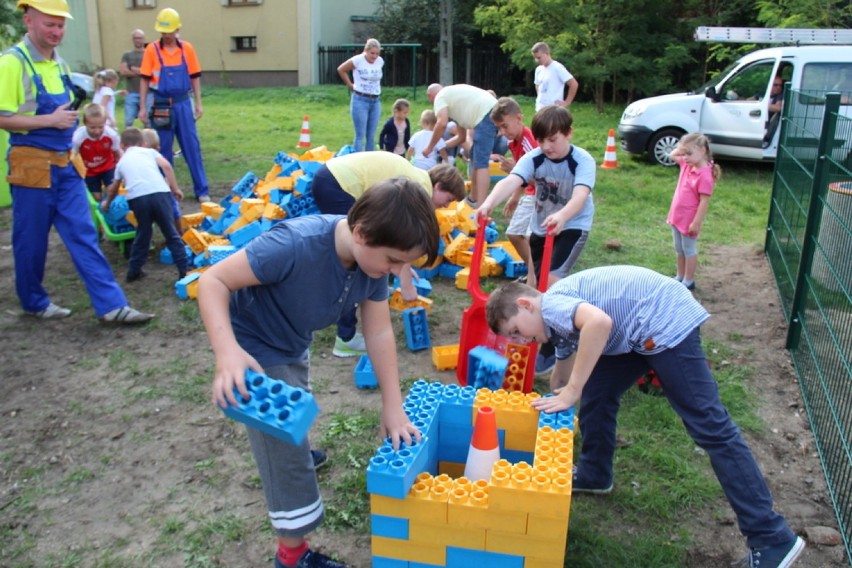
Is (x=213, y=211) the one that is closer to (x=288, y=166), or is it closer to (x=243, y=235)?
(x=288, y=166)

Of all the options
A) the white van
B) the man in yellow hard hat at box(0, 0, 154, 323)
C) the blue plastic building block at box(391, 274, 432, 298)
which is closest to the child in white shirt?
the blue plastic building block at box(391, 274, 432, 298)

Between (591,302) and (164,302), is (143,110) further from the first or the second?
(591,302)

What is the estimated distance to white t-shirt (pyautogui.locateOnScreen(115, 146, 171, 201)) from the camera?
236 inches

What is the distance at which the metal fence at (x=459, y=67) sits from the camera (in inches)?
998

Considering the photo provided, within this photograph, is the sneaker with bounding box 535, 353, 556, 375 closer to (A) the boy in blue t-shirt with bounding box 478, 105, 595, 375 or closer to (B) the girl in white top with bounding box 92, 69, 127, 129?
(A) the boy in blue t-shirt with bounding box 478, 105, 595, 375

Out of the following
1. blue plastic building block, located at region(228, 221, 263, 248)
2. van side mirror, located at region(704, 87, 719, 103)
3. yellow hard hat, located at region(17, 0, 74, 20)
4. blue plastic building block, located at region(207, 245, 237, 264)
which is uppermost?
yellow hard hat, located at region(17, 0, 74, 20)

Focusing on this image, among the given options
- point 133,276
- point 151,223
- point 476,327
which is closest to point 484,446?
point 476,327

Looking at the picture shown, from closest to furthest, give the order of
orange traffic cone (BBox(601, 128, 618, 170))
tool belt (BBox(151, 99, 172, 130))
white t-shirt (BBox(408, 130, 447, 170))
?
tool belt (BBox(151, 99, 172, 130)), white t-shirt (BBox(408, 130, 447, 170)), orange traffic cone (BBox(601, 128, 618, 170))

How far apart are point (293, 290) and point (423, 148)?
6957 millimetres

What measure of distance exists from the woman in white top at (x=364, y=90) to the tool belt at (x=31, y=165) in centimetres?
577

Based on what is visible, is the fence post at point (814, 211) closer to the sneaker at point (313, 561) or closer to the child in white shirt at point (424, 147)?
the sneaker at point (313, 561)

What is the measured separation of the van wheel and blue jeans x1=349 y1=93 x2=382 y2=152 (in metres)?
4.63

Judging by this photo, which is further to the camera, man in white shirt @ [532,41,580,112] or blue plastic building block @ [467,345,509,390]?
man in white shirt @ [532,41,580,112]

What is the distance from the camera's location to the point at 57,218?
5.16 m
